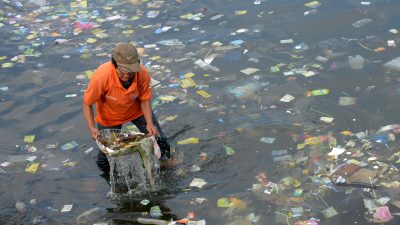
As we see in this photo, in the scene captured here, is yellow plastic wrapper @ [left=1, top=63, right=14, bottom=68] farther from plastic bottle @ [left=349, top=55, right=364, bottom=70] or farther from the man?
plastic bottle @ [left=349, top=55, right=364, bottom=70]

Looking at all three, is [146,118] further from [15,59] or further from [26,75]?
[15,59]

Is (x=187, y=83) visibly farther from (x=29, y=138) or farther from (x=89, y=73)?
(x=29, y=138)

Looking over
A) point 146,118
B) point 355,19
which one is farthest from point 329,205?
point 355,19

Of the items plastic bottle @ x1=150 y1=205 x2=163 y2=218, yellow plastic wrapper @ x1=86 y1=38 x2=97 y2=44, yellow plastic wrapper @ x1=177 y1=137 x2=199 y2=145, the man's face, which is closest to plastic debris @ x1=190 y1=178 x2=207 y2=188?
plastic bottle @ x1=150 y1=205 x2=163 y2=218

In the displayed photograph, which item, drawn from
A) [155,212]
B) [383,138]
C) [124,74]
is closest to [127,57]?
[124,74]

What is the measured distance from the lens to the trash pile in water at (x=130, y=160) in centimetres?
519

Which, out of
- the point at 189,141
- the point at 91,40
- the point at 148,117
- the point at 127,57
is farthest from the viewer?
the point at 91,40

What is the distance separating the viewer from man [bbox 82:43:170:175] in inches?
184

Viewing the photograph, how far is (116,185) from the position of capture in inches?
227

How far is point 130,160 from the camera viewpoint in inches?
213

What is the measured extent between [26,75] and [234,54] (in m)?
3.23

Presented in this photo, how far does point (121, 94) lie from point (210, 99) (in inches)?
93.4

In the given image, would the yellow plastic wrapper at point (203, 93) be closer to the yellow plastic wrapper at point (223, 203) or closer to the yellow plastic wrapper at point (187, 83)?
the yellow plastic wrapper at point (187, 83)

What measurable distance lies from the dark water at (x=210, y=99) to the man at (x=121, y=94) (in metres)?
0.83
